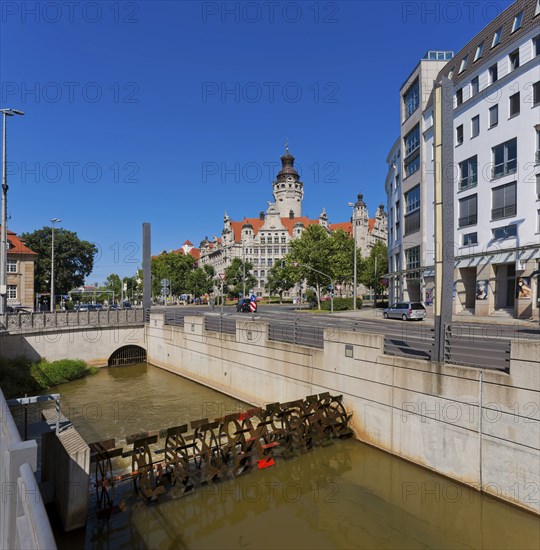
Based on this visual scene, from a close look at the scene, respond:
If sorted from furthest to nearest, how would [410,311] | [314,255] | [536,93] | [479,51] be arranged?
[314,255]
[479,51]
[410,311]
[536,93]

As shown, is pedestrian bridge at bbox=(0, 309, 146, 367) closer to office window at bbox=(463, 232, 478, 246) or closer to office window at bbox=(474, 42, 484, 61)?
office window at bbox=(463, 232, 478, 246)

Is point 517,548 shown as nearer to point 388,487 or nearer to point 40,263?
point 388,487

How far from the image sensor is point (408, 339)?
15.8 meters

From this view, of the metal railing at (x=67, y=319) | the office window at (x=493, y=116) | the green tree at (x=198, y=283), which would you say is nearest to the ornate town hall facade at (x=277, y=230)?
the green tree at (x=198, y=283)

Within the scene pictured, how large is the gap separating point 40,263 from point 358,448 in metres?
60.5

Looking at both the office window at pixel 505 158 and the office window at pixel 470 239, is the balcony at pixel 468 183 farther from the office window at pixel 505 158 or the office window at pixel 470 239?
the office window at pixel 470 239

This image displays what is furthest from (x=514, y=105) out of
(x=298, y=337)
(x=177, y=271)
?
(x=177, y=271)

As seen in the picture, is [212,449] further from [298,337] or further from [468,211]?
[468,211]

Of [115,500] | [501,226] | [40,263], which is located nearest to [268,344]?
[115,500]

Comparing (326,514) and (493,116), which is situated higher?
(493,116)

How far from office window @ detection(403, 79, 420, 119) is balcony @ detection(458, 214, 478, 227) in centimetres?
1401

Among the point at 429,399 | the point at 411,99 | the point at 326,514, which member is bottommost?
the point at 326,514

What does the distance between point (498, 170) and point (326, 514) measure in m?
30.0

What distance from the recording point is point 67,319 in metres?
24.9
